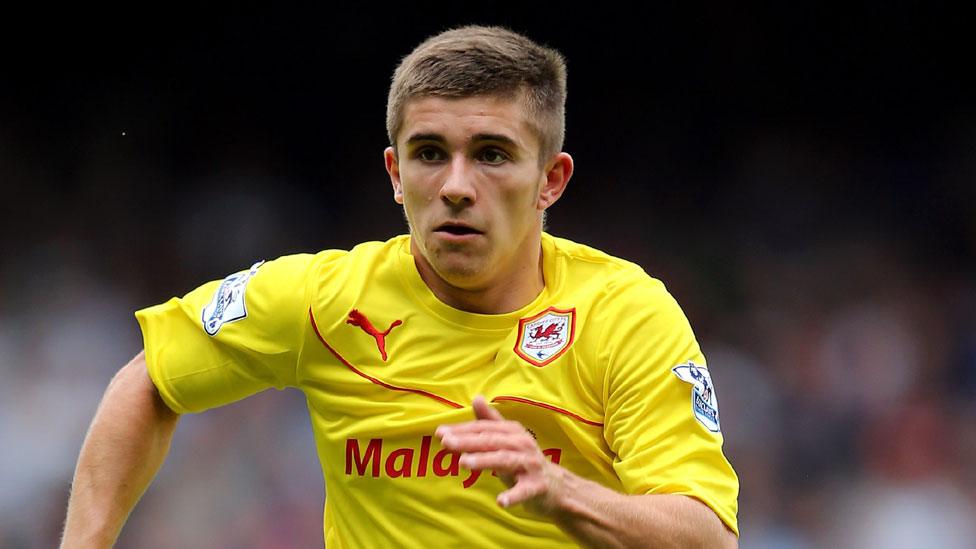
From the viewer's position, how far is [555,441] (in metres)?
3.29

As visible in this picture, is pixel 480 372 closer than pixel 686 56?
Yes

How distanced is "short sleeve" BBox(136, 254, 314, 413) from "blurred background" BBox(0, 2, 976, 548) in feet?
14.3

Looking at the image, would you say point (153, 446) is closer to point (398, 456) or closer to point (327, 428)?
point (327, 428)

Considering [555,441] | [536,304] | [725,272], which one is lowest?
[725,272]

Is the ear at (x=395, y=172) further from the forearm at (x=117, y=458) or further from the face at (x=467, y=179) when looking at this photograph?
the forearm at (x=117, y=458)

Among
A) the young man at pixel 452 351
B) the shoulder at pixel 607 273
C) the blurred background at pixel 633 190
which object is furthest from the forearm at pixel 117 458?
the blurred background at pixel 633 190

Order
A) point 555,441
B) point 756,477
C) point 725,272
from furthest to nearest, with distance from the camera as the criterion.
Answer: point 725,272 → point 756,477 → point 555,441

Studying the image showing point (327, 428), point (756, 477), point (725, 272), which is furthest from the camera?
point (725, 272)

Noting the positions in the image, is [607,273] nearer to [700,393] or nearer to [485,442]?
[700,393]

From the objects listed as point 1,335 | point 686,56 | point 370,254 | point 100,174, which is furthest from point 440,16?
point 370,254

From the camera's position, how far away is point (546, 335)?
11.0ft

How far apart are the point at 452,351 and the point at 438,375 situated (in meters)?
0.08

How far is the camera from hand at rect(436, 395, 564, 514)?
249cm

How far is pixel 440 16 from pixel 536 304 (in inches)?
237
